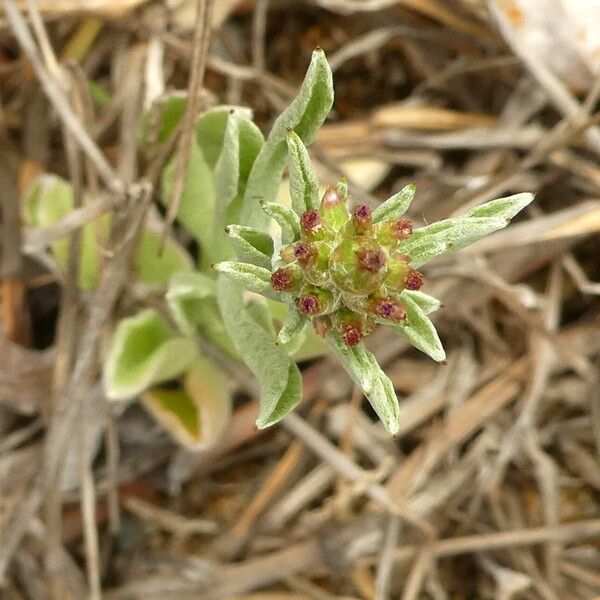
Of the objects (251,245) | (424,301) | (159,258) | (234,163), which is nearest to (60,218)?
(159,258)

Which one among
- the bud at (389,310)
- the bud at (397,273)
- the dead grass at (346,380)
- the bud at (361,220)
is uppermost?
the bud at (361,220)

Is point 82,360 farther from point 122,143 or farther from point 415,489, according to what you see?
point 415,489

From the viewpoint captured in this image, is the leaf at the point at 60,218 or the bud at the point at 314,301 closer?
the bud at the point at 314,301

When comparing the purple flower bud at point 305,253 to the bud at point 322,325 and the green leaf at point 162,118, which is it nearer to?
the bud at point 322,325

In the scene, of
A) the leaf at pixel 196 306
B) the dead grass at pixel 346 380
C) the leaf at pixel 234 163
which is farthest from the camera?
the dead grass at pixel 346 380

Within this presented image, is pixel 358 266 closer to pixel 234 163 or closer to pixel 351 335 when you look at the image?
pixel 351 335

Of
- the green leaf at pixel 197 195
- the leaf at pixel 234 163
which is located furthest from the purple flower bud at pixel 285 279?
the green leaf at pixel 197 195
